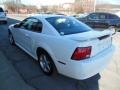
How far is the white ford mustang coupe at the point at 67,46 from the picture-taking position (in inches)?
134

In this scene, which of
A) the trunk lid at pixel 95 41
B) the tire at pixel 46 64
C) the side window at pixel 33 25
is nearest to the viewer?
the trunk lid at pixel 95 41

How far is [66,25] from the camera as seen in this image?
4.49 meters

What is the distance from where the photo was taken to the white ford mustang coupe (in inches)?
134

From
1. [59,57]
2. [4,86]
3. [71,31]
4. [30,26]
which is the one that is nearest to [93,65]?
[59,57]

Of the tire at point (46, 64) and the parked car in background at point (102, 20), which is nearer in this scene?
the tire at point (46, 64)

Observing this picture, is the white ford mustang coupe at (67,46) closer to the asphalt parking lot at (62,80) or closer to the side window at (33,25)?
the side window at (33,25)

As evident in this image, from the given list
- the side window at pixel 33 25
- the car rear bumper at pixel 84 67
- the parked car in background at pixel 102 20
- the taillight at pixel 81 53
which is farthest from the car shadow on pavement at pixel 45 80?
the parked car in background at pixel 102 20

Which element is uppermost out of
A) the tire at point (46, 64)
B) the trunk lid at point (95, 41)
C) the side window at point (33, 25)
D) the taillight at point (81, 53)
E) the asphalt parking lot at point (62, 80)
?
the side window at point (33, 25)

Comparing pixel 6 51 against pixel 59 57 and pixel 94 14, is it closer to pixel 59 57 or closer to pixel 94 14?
pixel 59 57

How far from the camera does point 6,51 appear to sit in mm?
6430

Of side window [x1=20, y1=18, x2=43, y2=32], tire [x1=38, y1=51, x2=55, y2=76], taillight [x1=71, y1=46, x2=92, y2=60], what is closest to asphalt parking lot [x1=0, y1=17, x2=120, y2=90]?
tire [x1=38, y1=51, x2=55, y2=76]

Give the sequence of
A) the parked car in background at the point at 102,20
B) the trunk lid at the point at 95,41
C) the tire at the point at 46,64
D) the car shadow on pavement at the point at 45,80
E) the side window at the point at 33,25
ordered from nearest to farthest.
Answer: the trunk lid at the point at 95,41, the car shadow on pavement at the point at 45,80, the tire at the point at 46,64, the side window at the point at 33,25, the parked car in background at the point at 102,20

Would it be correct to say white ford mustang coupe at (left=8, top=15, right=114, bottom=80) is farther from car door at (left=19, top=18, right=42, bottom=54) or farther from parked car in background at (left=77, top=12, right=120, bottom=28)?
parked car in background at (left=77, top=12, right=120, bottom=28)

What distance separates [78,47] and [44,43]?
3.64 ft
